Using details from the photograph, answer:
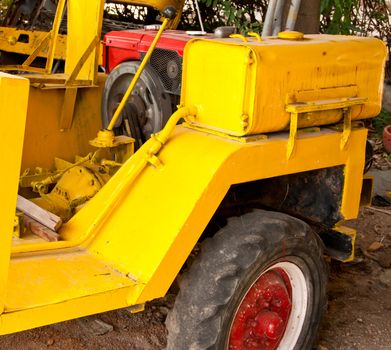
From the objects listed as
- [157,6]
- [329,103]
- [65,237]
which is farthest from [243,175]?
[157,6]

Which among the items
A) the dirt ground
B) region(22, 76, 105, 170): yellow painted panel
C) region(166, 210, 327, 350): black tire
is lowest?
the dirt ground

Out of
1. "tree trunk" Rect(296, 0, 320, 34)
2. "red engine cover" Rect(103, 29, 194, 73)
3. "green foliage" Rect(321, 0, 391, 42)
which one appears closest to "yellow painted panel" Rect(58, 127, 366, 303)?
"red engine cover" Rect(103, 29, 194, 73)

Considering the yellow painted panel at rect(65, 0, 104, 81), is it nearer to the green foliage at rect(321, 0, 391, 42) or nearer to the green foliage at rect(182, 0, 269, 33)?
the green foliage at rect(182, 0, 269, 33)

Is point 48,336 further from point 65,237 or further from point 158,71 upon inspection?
point 158,71

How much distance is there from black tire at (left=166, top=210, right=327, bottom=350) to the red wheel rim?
11 centimetres

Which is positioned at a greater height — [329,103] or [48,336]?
[329,103]

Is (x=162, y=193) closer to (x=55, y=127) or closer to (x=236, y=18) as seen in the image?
(x=55, y=127)

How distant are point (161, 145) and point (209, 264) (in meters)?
0.50

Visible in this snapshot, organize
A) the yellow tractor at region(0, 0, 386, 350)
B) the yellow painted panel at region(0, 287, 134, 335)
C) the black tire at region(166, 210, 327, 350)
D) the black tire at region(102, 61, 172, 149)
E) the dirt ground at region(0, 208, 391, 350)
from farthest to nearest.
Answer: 1. the black tire at region(102, 61, 172, 149)
2. the dirt ground at region(0, 208, 391, 350)
3. the black tire at region(166, 210, 327, 350)
4. the yellow tractor at region(0, 0, 386, 350)
5. the yellow painted panel at region(0, 287, 134, 335)

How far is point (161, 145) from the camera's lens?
9.52ft

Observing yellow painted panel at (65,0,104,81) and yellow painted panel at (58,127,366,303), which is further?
yellow painted panel at (65,0,104,81)

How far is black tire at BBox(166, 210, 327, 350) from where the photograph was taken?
9.14ft

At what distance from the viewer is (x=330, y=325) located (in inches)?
151

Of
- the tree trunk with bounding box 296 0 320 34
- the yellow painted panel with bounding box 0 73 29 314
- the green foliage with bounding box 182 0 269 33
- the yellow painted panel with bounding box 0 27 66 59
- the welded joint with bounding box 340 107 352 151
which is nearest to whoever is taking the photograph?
the yellow painted panel with bounding box 0 73 29 314
